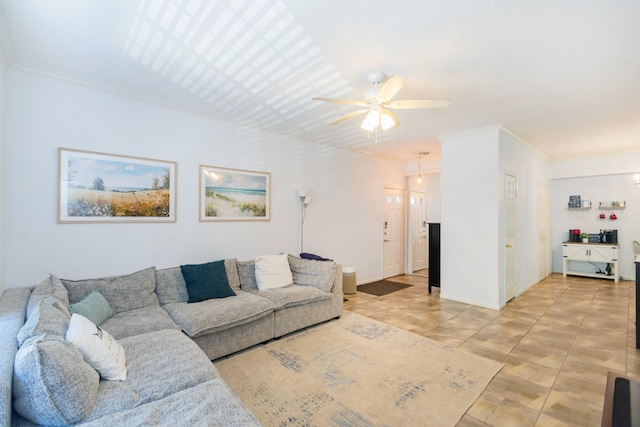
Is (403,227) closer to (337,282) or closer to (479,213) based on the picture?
(479,213)

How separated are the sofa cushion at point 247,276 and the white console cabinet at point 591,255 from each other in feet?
22.9

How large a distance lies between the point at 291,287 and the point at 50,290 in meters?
2.28

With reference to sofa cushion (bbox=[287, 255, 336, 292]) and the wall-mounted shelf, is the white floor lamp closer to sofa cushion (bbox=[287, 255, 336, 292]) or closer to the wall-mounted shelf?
sofa cushion (bbox=[287, 255, 336, 292])

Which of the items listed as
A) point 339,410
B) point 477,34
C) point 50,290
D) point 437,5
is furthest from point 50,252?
point 477,34

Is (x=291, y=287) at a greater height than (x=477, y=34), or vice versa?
(x=477, y=34)

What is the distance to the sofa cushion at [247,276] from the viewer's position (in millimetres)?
3707

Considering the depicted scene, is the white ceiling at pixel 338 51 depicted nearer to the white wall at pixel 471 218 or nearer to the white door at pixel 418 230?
the white wall at pixel 471 218

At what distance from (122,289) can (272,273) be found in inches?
62.7

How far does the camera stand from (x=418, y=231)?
7281mm

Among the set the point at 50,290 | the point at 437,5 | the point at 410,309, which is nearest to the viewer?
the point at 437,5

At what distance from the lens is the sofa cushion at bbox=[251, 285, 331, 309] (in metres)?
3.28

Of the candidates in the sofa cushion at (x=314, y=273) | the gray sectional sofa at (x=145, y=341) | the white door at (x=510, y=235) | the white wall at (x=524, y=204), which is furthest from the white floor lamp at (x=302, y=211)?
the white door at (x=510, y=235)

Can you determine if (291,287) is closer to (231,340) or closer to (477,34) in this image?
(231,340)

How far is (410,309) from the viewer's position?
4312mm
